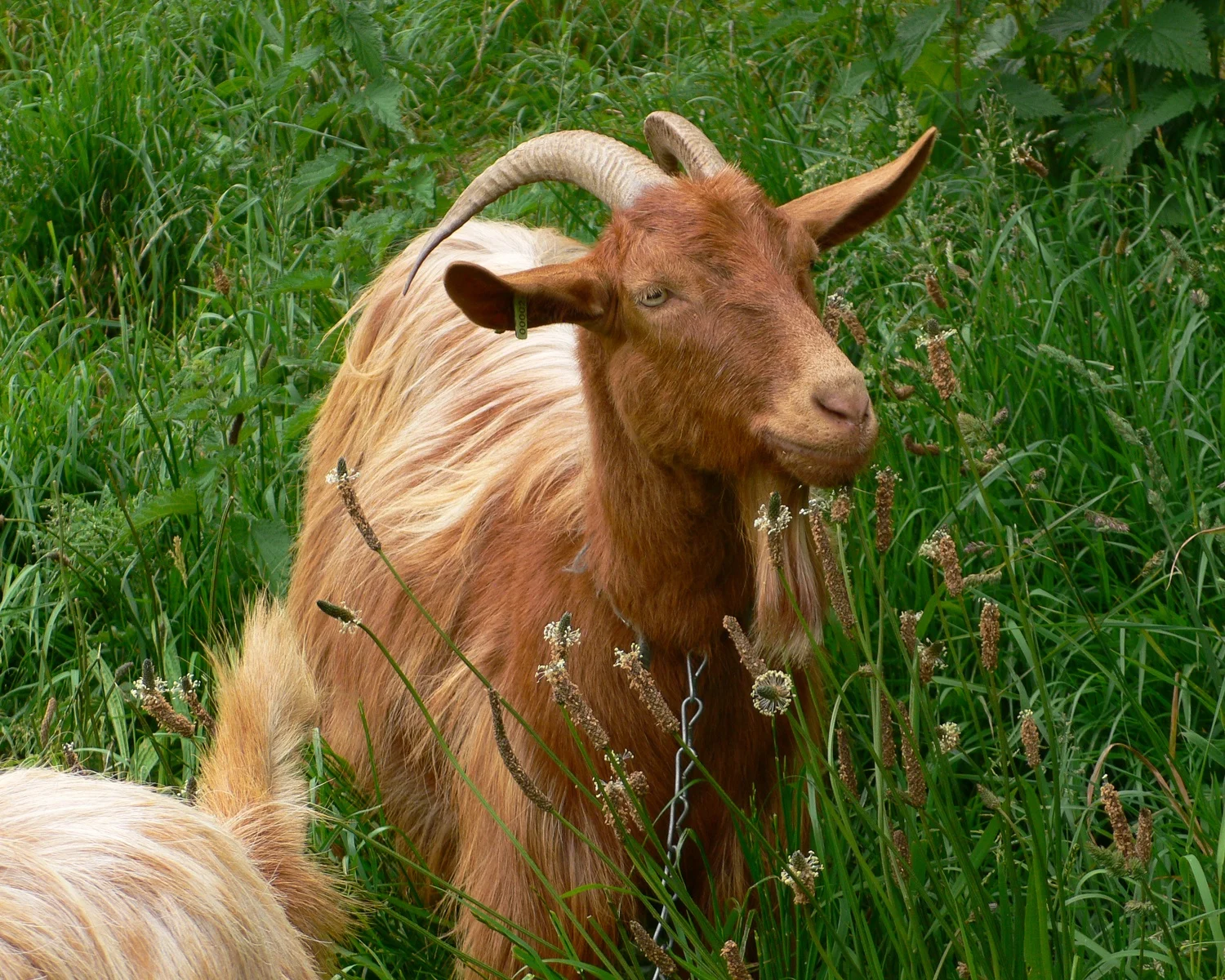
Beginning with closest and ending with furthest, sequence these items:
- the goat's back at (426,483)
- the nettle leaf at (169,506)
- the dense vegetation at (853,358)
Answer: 1. the dense vegetation at (853,358)
2. the goat's back at (426,483)
3. the nettle leaf at (169,506)

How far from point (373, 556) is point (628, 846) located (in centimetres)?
176

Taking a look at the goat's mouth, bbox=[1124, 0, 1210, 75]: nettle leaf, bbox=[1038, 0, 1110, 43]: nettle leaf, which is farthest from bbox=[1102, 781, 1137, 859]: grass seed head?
bbox=[1038, 0, 1110, 43]: nettle leaf

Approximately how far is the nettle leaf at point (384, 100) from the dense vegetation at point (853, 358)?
0.02 metres

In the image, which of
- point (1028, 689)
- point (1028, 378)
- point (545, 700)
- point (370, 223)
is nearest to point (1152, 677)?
point (1028, 689)

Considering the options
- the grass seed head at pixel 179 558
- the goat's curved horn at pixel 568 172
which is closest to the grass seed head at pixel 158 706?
the goat's curved horn at pixel 568 172

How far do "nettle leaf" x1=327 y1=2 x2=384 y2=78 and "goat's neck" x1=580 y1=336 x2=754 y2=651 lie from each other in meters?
2.47

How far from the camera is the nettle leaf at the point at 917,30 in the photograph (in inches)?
180

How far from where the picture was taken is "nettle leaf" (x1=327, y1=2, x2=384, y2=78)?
16.6 ft

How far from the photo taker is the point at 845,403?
2.55 metres

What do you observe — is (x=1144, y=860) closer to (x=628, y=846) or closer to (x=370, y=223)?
(x=628, y=846)

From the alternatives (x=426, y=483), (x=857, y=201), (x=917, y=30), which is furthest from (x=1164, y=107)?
(x=426, y=483)

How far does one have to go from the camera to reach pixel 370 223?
513 centimetres

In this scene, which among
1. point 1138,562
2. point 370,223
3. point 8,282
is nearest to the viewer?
point 1138,562

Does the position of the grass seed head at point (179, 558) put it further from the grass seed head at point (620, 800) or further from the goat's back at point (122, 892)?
the grass seed head at point (620, 800)
